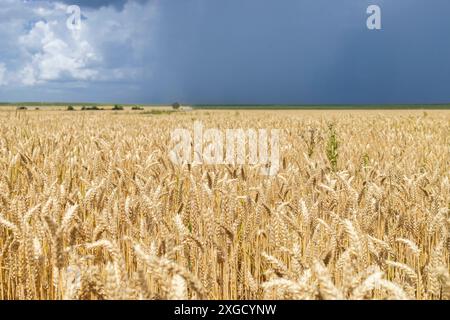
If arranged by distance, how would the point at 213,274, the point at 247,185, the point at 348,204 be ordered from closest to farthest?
the point at 213,274 < the point at 348,204 < the point at 247,185

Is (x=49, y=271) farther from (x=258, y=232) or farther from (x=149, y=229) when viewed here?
(x=258, y=232)

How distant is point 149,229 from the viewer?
2.47 m

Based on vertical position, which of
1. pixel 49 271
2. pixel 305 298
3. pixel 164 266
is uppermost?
pixel 164 266

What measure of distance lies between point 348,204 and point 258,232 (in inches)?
27.6

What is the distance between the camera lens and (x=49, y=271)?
7.19ft

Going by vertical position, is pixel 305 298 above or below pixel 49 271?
above

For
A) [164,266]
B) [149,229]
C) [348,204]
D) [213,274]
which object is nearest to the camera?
[164,266]
